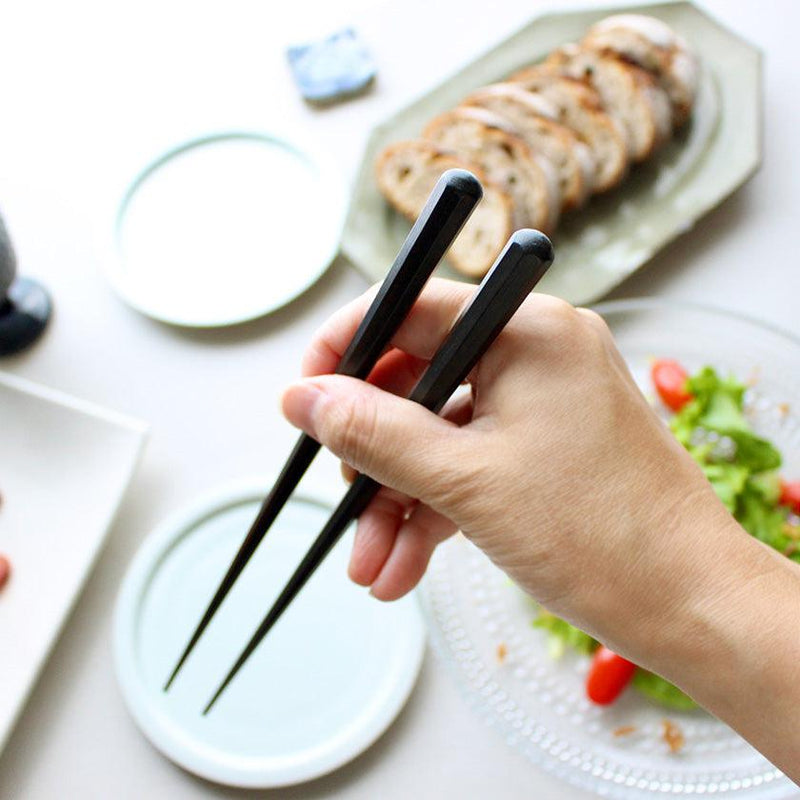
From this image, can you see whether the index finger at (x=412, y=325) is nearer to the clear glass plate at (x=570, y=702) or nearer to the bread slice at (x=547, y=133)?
the clear glass plate at (x=570, y=702)

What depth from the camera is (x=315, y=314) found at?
116 centimetres

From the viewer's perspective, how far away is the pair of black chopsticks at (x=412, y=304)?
51 centimetres

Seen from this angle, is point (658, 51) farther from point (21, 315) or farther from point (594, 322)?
point (21, 315)

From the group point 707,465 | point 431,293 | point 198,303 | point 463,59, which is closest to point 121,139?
point 198,303

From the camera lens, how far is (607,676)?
0.89 metres

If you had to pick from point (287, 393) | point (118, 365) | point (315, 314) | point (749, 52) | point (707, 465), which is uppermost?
point (749, 52)

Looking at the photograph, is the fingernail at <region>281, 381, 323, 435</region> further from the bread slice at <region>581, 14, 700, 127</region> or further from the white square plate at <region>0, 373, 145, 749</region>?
the bread slice at <region>581, 14, 700, 127</region>

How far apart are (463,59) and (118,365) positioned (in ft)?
2.19

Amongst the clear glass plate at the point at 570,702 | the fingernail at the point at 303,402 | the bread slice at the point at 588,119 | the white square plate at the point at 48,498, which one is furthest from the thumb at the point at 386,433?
the bread slice at the point at 588,119

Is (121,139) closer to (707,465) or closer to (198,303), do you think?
(198,303)

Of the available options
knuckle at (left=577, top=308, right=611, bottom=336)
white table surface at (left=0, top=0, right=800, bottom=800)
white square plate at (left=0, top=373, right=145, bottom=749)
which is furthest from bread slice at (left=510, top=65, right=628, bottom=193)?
white square plate at (left=0, top=373, right=145, bottom=749)

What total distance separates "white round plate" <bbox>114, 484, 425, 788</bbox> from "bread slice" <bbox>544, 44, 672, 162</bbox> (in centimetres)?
62

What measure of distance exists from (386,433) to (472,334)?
10cm

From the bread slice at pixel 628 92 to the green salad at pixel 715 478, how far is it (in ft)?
1.04
